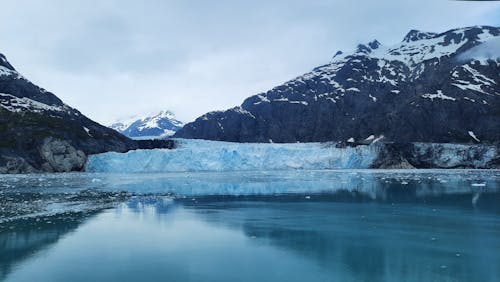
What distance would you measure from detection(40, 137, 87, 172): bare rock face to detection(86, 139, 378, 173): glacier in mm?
2781

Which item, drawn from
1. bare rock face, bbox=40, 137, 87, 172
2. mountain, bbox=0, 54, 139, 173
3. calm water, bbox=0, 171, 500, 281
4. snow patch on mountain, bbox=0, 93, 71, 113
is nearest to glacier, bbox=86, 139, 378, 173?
bare rock face, bbox=40, 137, 87, 172

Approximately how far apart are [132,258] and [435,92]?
159 m

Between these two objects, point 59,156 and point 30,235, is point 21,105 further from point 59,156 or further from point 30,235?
point 30,235

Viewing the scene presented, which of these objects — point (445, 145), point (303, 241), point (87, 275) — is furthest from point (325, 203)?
point (445, 145)

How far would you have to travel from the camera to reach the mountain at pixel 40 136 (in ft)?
306

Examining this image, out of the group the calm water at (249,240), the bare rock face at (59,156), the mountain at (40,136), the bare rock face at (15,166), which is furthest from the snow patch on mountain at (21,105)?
the calm water at (249,240)

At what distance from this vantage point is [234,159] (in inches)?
4008

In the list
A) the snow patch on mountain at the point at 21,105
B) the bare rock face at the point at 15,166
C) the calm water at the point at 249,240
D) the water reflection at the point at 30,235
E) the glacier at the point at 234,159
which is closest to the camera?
the calm water at the point at 249,240

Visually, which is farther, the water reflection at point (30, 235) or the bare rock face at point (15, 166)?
the bare rock face at point (15, 166)

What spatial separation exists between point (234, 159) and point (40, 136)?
41.5m

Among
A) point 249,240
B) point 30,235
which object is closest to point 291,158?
point 249,240

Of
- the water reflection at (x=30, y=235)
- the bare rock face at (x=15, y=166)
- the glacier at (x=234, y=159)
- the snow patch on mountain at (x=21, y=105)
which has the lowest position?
the water reflection at (x=30, y=235)

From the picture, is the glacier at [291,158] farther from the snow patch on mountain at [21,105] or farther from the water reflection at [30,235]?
the water reflection at [30,235]

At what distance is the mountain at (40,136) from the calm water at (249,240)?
63.5m
